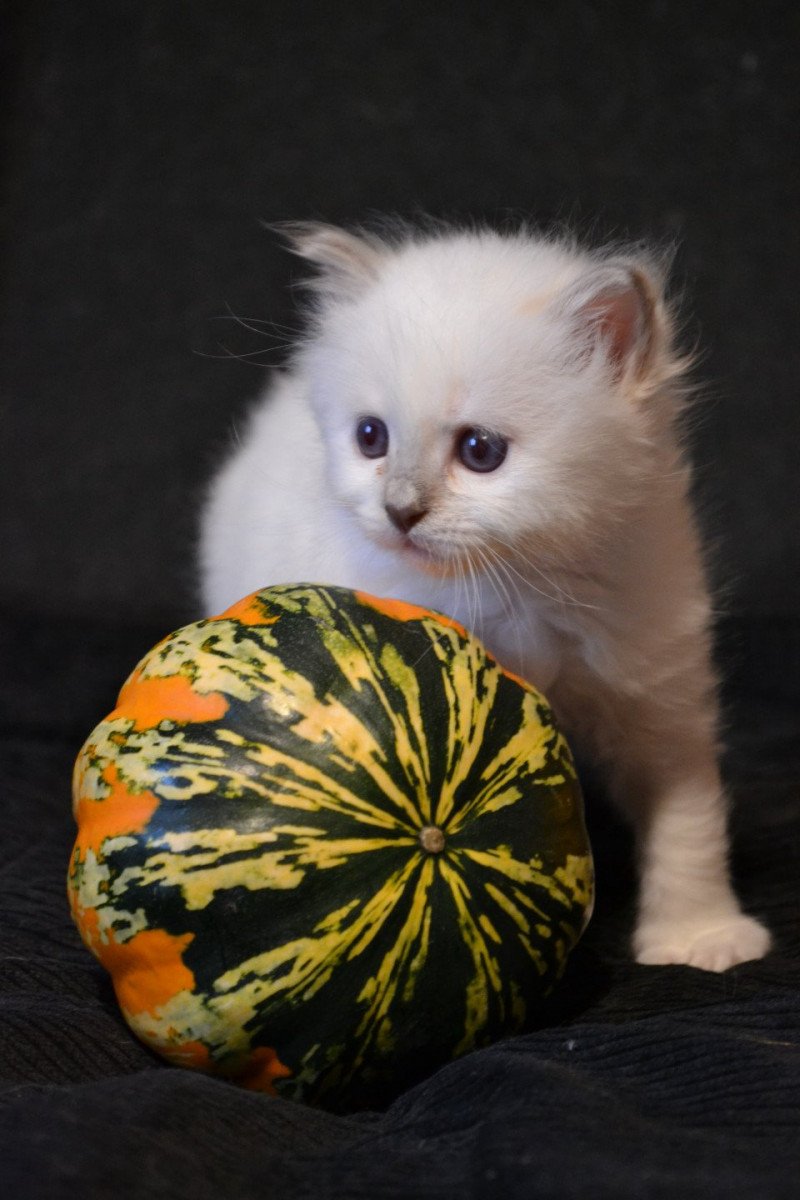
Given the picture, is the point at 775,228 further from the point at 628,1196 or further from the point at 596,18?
the point at 628,1196

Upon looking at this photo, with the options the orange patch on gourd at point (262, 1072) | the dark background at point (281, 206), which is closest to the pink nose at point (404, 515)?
the orange patch on gourd at point (262, 1072)

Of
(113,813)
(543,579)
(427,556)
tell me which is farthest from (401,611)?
(113,813)

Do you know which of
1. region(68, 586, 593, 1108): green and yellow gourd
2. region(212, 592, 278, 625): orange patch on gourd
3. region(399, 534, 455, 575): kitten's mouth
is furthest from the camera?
region(399, 534, 455, 575): kitten's mouth

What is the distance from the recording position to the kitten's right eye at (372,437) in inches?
61.4

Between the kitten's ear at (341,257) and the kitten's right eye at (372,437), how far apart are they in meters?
0.21

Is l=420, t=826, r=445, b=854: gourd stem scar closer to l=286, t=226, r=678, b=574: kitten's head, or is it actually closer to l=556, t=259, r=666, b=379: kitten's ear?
l=286, t=226, r=678, b=574: kitten's head

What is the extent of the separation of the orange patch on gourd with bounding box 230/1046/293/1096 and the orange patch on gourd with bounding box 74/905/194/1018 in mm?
83

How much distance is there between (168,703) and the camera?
1.33 metres

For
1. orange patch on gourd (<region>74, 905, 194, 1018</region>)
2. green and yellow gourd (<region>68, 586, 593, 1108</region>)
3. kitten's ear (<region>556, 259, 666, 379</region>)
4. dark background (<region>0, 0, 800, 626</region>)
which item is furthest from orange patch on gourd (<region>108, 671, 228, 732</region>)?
dark background (<region>0, 0, 800, 626</region>)

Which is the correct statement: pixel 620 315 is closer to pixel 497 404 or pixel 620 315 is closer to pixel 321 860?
pixel 497 404

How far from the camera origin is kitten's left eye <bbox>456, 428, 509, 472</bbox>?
1476mm

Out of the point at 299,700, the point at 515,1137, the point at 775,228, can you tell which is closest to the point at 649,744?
the point at 299,700

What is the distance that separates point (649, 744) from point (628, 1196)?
2.63ft

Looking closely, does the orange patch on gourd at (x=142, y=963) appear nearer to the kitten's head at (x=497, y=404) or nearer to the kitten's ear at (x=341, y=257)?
the kitten's head at (x=497, y=404)
